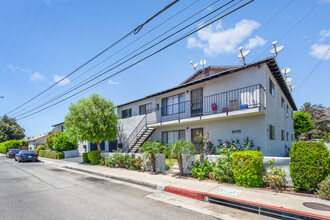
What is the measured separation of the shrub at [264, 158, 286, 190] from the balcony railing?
13.5 ft

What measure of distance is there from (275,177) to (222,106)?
6699 millimetres

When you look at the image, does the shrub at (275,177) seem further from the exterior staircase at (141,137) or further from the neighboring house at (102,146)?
the neighboring house at (102,146)

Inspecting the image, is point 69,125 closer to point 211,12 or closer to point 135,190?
point 135,190

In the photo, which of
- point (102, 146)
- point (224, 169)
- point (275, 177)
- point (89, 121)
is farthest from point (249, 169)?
point (102, 146)

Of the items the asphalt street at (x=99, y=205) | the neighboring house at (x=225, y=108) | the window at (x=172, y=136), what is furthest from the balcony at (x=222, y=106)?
the asphalt street at (x=99, y=205)

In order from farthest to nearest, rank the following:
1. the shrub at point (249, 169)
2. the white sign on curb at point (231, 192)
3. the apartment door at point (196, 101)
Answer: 1. the apartment door at point (196, 101)
2. the shrub at point (249, 169)
3. the white sign on curb at point (231, 192)

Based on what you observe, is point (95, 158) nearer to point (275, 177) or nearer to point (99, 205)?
point (99, 205)

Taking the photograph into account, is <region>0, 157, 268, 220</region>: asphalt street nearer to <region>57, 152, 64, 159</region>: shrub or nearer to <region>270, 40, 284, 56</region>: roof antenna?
<region>270, 40, 284, 56</region>: roof antenna

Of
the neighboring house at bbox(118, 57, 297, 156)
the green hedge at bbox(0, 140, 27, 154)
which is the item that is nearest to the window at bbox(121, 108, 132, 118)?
the neighboring house at bbox(118, 57, 297, 156)

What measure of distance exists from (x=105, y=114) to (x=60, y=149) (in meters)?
11.8

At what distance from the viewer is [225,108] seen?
40.1ft

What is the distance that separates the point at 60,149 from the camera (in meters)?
23.8

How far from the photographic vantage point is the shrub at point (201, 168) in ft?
28.7

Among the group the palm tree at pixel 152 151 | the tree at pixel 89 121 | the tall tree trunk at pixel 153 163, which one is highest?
the tree at pixel 89 121
